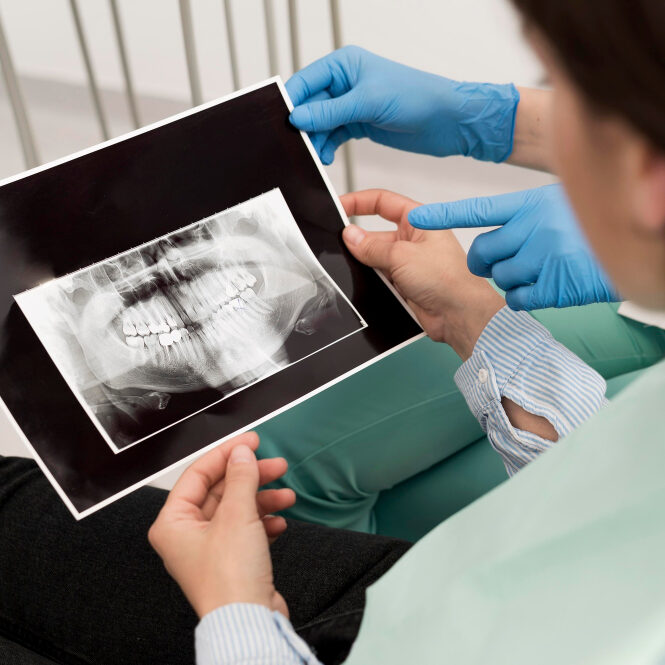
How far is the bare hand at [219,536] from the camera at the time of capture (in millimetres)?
539

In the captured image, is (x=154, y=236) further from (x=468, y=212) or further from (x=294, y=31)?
(x=294, y=31)

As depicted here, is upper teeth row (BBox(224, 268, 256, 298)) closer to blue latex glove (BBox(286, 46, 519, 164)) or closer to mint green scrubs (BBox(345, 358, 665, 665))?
blue latex glove (BBox(286, 46, 519, 164))

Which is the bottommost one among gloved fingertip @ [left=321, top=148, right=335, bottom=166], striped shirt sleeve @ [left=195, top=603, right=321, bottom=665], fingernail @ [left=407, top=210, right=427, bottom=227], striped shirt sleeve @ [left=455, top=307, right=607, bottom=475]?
striped shirt sleeve @ [left=455, top=307, right=607, bottom=475]

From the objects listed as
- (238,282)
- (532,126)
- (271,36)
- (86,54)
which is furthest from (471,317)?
(86,54)

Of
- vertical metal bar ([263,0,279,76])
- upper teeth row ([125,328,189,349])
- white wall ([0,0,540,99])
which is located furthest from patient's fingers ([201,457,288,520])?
white wall ([0,0,540,99])

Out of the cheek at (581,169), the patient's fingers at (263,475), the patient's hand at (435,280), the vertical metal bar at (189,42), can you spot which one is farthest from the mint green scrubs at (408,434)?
the vertical metal bar at (189,42)

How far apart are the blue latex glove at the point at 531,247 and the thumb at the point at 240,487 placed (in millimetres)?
327

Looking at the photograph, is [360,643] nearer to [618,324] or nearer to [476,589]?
[476,589]

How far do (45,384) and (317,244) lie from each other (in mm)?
323

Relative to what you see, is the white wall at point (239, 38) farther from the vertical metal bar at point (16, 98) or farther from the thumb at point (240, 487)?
the thumb at point (240, 487)

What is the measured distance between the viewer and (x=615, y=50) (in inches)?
12.5

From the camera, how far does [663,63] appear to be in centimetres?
31

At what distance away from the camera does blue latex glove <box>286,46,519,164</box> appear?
0.87 metres

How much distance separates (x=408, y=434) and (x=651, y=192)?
572 millimetres
